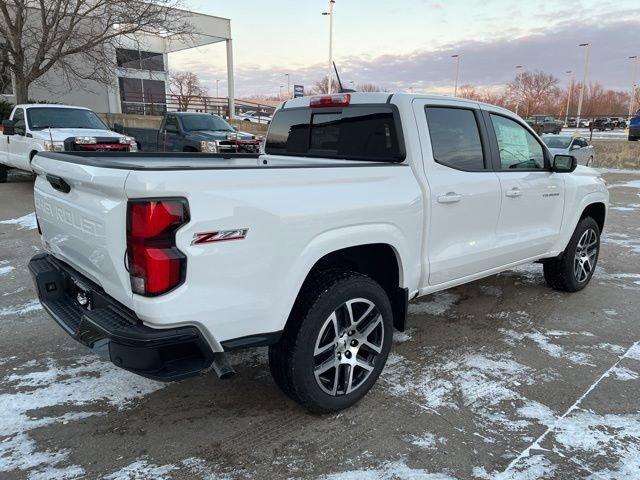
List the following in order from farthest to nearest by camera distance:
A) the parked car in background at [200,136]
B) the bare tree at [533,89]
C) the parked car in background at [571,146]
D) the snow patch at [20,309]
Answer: the bare tree at [533,89] < the parked car in background at [571,146] < the parked car in background at [200,136] < the snow patch at [20,309]

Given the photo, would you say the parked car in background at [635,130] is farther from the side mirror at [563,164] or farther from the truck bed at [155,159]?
the truck bed at [155,159]

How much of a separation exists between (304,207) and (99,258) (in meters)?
1.07

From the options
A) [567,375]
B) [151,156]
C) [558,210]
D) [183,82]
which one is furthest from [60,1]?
[183,82]

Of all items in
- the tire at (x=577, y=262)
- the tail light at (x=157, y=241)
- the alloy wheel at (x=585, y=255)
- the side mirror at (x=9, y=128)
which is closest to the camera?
the tail light at (x=157, y=241)

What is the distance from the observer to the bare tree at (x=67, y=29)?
1655 centimetres

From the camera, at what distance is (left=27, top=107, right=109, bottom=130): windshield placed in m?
11.0

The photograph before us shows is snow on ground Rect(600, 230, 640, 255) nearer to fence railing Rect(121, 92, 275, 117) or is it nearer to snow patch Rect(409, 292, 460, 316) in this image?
snow patch Rect(409, 292, 460, 316)

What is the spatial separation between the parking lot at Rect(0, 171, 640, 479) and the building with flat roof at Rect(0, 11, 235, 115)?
59.0 feet

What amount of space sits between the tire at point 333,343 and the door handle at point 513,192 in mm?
1576

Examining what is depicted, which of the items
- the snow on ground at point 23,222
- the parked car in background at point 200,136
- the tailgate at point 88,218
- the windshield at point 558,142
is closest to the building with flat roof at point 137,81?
the parked car in background at point 200,136

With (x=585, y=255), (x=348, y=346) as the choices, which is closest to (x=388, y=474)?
(x=348, y=346)

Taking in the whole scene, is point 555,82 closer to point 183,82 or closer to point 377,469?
point 183,82

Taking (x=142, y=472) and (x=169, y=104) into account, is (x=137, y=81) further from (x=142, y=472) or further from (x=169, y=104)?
(x=142, y=472)

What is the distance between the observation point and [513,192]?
4.06 metres
